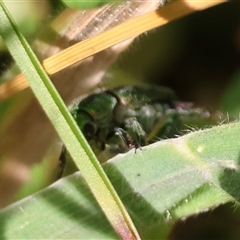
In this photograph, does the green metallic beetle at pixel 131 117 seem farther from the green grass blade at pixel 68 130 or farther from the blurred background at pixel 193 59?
the green grass blade at pixel 68 130

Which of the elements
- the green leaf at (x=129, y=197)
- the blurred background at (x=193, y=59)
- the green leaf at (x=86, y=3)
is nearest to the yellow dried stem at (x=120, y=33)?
the green leaf at (x=86, y=3)

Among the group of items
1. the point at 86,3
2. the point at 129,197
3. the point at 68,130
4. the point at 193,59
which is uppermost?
the point at 86,3

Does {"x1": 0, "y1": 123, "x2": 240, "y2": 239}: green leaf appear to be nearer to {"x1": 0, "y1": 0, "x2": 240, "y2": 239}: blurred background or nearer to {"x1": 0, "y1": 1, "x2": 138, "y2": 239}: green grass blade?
{"x1": 0, "y1": 1, "x2": 138, "y2": 239}: green grass blade

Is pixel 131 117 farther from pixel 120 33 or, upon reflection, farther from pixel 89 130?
pixel 120 33

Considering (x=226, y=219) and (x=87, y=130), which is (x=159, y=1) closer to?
(x=87, y=130)

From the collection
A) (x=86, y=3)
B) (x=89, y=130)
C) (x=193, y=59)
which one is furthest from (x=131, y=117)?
(x=86, y=3)

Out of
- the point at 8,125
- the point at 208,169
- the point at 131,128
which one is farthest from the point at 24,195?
the point at 208,169

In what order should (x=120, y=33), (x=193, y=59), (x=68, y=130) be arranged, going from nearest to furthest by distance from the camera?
(x=68, y=130) < (x=120, y=33) < (x=193, y=59)
